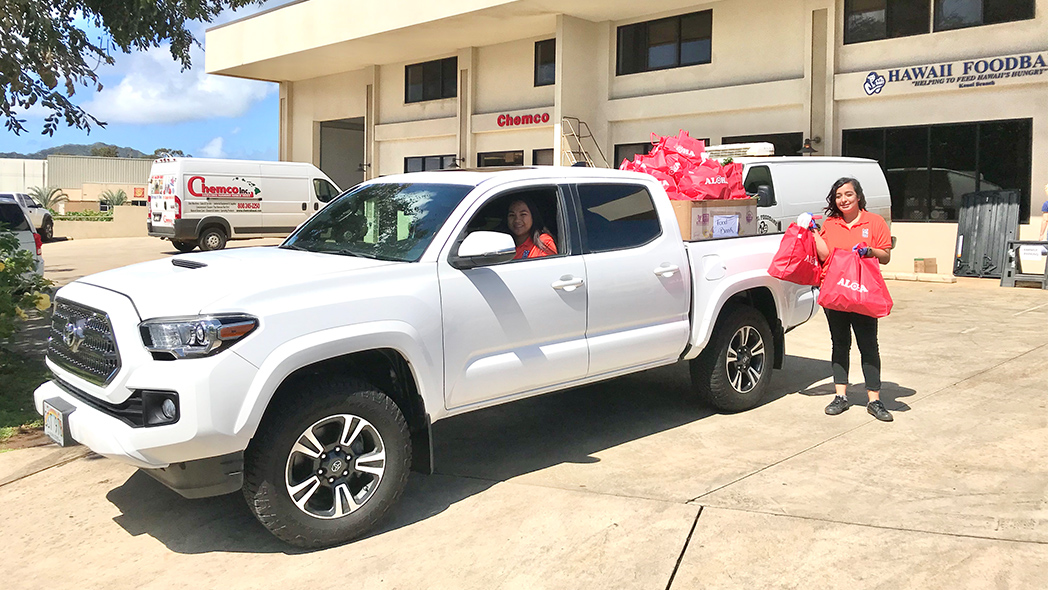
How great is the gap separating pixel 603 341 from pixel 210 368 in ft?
8.31

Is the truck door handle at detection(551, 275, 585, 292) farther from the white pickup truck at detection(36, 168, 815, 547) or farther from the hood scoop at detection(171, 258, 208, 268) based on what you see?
the hood scoop at detection(171, 258, 208, 268)

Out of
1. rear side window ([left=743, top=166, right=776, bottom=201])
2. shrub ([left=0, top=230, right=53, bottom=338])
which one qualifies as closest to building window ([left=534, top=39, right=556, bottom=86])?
rear side window ([left=743, top=166, right=776, bottom=201])

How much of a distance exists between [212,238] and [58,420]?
19183mm

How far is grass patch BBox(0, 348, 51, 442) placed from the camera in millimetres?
6625

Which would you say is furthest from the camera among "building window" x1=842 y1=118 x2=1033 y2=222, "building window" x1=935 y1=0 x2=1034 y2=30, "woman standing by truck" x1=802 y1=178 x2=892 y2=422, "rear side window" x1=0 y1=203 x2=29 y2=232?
"building window" x1=842 y1=118 x2=1033 y2=222

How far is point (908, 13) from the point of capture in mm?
18016

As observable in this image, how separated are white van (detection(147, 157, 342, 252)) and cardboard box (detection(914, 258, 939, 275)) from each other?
49.4ft

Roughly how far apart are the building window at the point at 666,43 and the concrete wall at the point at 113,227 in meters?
20.0

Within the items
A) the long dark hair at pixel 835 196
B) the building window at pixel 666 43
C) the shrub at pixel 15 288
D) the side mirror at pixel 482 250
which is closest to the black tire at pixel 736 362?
the long dark hair at pixel 835 196

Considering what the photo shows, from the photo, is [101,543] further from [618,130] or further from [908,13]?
[618,130]

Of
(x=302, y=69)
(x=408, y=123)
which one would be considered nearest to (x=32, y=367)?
(x=408, y=123)

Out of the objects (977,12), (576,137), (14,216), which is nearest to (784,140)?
(977,12)

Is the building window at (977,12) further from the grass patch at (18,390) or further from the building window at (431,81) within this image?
the grass patch at (18,390)

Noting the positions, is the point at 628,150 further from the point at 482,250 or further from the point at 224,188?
the point at 482,250
